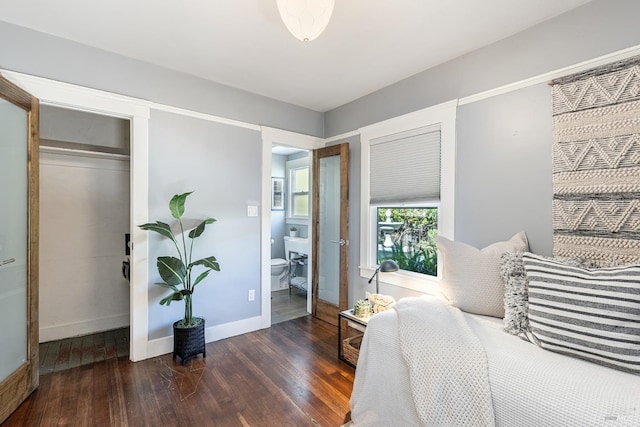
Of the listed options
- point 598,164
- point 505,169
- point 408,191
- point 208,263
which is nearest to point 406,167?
point 408,191

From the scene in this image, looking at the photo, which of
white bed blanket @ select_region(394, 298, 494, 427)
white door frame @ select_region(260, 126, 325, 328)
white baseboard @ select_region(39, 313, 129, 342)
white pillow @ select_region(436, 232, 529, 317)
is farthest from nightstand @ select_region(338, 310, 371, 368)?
white baseboard @ select_region(39, 313, 129, 342)

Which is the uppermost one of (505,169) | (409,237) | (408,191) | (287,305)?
(505,169)

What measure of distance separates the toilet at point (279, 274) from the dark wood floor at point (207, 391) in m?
1.87

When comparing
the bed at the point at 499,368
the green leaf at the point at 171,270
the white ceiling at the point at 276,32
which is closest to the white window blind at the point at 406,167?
the white ceiling at the point at 276,32

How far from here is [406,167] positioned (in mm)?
2760

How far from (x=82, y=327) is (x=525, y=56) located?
4.64m

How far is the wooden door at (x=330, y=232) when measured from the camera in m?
3.28

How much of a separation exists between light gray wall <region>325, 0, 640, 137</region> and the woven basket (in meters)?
2.16

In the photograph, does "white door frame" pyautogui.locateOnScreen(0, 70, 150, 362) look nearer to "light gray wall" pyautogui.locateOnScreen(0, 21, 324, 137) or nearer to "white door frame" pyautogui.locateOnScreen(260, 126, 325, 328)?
"light gray wall" pyautogui.locateOnScreen(0, 21, 324, 137)

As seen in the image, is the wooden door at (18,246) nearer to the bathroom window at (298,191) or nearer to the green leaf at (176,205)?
the green leaf at (176,205)

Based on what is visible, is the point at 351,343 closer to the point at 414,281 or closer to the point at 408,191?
the point at 414,281

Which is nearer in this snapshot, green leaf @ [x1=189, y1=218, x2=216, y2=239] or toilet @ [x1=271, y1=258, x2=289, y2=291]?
green leaf @ [x1=189, y1=218, x2=216, y2=239]

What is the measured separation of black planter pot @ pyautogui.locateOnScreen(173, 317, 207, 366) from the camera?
2418 mm

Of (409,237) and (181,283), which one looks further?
(409,237)
